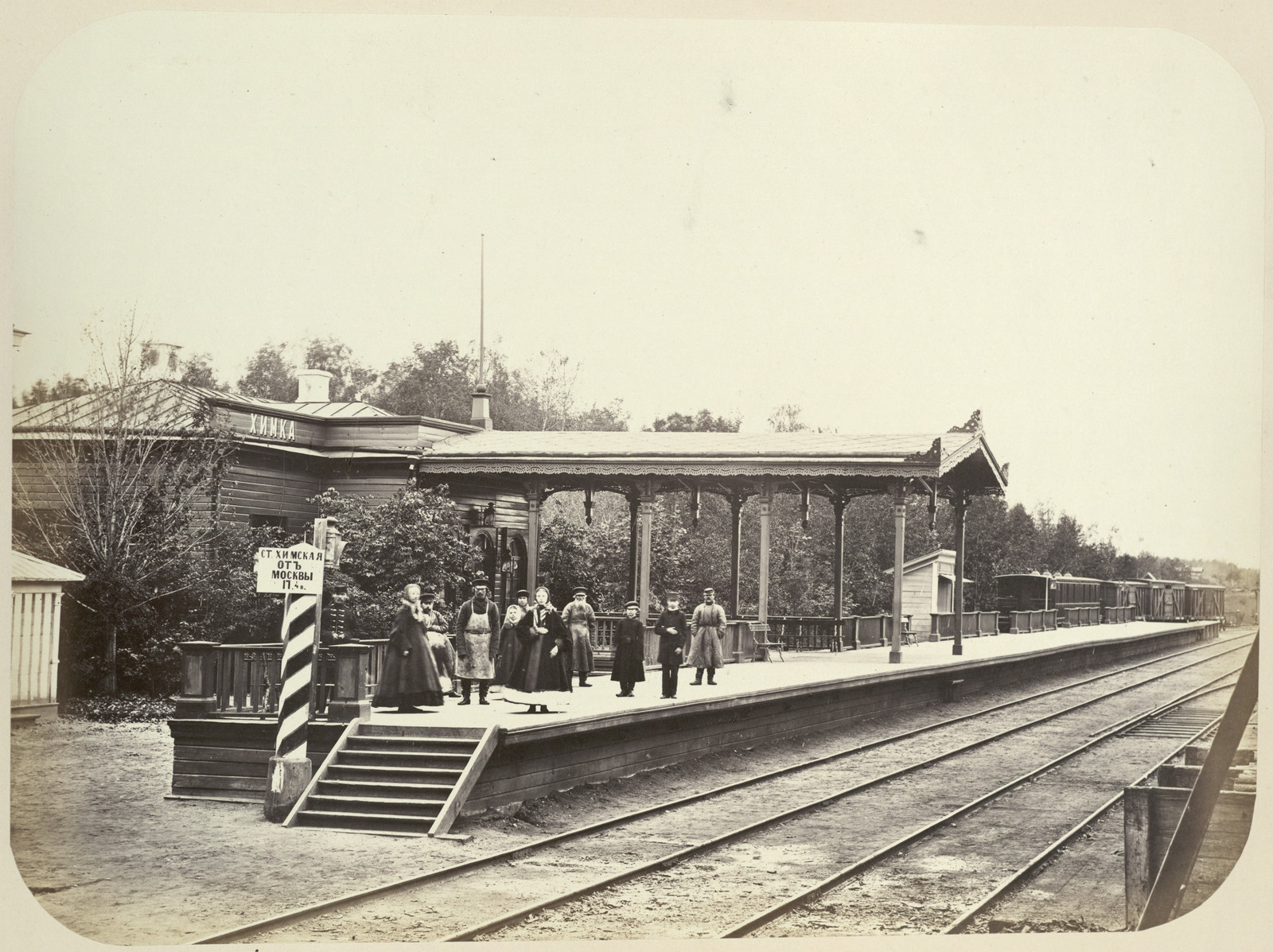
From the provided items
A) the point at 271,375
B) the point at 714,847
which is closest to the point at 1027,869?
the point at 714,847

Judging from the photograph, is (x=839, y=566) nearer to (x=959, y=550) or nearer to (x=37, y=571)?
(x=959, y=550)

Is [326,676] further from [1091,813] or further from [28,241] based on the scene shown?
[1091,813]

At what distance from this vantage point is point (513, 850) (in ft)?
32.5

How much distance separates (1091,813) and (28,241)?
10.4 m

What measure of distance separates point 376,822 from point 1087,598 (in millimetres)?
23612

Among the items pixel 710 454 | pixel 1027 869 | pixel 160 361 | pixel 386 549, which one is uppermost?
pixel 160 361

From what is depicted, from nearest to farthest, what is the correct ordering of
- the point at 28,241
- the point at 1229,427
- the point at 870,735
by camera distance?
the point at 28,241
the point at 1229,427
the point at 870,735

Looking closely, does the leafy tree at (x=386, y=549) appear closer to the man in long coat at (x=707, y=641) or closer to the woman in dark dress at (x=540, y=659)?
the woman in dark dress at (x=540, y=659)

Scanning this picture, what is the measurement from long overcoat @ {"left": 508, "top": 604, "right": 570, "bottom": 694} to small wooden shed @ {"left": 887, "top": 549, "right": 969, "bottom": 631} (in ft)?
51.7

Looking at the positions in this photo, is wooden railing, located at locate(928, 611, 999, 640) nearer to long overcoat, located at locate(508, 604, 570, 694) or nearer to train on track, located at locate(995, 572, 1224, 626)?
train on track, located at locate(995, 572, 1224, 626)

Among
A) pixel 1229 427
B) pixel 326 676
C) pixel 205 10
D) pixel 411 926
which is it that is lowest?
pixel 411 926

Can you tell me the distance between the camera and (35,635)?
11234mm

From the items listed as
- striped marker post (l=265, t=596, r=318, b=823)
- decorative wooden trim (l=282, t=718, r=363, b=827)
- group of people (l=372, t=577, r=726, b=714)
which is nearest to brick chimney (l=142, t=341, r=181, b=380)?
striped marker post (l=265, t=596, r=318, b=823)

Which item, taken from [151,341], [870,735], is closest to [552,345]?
[151,341]
